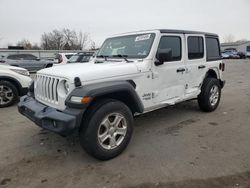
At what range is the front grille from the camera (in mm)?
3309

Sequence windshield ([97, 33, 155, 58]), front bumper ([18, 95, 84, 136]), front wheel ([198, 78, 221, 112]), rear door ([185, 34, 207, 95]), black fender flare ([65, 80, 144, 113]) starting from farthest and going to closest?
front wheel ([198, 78, 221, 112]) → rear door ([185, 34, 207, 95]) → windshield ([97, 33, 155, 58]) → black fender flare ([65, 80, 144, 113]) → front bumper ([18, 95, 84, 136])

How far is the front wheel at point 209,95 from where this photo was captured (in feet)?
17.8

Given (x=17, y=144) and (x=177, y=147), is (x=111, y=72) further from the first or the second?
(x=17, y=144)

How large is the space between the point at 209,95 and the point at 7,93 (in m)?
5.52

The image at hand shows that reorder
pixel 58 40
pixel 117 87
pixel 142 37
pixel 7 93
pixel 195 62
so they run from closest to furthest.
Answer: pixel 117 87 → pixel 142 37 → pixel 195 62 → pixel 7 93 → pixel 58 40

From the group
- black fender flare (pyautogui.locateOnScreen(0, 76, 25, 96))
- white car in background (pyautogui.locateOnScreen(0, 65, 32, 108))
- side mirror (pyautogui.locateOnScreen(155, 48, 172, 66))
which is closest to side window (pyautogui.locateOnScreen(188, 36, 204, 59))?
side mirror (pyautogui.locateOnScreen(155, 48, 172, 66))

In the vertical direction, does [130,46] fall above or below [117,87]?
above

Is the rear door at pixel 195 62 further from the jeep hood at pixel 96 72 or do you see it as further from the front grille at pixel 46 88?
the front grille at pixel 46 88

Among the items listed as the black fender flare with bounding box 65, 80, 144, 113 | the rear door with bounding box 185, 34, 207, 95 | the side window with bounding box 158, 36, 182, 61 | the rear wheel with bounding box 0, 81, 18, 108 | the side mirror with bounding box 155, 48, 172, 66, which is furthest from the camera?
the rear wheel with bounding box 0, 81, 18, 108

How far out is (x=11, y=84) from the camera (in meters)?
6.43

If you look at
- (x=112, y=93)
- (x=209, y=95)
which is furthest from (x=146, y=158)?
(x=209, y=95)

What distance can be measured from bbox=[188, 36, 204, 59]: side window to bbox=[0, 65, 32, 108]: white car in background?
4.71 m

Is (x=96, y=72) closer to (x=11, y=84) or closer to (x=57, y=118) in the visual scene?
(x=57, y=118)

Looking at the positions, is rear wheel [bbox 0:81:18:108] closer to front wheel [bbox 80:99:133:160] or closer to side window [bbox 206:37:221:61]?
front wheel [bbox 80:99:133:160]
